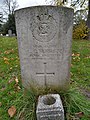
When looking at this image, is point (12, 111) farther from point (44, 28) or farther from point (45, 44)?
point (44, 28)

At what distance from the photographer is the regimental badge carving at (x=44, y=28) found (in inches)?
110

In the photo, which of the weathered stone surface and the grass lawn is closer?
the weathered stone surface

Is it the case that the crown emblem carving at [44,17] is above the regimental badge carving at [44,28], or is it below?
above

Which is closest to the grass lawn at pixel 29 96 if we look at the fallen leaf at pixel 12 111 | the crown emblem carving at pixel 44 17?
the fallen leaf at pixel 12 111

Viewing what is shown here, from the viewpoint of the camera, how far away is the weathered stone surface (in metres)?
2.80

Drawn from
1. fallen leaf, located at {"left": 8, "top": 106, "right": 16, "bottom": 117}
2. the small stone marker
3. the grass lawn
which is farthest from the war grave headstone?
fallen leaf, located at {"left": 8, "top": 106, "right": 16, "bottom": 117}

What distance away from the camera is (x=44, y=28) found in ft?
9.36

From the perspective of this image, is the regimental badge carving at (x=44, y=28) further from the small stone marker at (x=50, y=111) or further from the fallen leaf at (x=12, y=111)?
the fallen leaf at (x=12, y=111)

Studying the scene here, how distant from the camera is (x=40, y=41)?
2.93 m

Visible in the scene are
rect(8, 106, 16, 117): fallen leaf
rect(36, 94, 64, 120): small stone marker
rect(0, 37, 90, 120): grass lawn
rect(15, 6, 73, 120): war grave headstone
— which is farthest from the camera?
rect(8, 106, 16, 117): fallen leaf

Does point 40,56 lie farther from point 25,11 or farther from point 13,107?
point 13,107

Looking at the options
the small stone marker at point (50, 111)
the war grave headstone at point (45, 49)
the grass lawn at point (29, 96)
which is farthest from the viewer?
the grass lawn at point (29, 96)

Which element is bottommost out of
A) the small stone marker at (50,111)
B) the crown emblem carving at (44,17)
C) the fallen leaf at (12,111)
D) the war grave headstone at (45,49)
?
the fallen leaf at (12,111)

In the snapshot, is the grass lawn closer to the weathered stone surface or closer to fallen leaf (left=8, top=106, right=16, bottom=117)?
fallen leaf (left=8, top=106, right=16, bottom=117)
